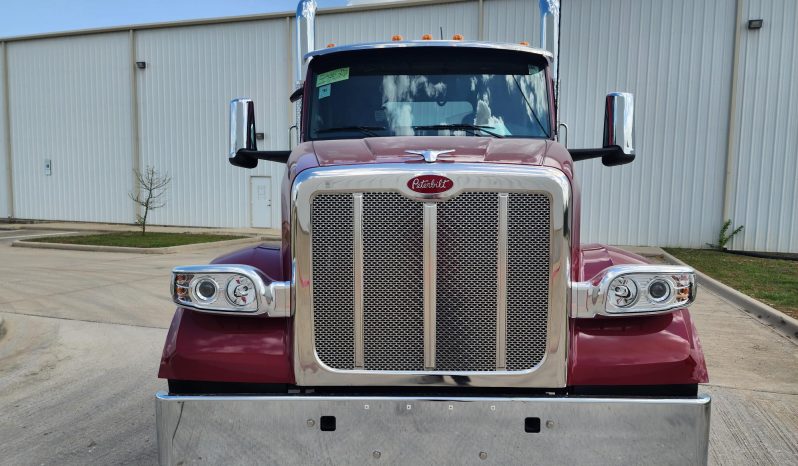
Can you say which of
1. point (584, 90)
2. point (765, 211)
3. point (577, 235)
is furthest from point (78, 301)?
point (765, 211)

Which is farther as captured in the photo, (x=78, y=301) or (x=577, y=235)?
(x=78, y=301)

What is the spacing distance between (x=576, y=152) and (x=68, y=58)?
25.0 m

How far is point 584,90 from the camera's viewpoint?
17422mm

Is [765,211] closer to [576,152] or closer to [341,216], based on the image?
[576,152]

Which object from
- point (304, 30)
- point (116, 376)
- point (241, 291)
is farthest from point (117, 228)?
→ point (241, 291)

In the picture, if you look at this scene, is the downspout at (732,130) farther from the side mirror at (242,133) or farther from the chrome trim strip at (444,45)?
the side mirror at (242,133)

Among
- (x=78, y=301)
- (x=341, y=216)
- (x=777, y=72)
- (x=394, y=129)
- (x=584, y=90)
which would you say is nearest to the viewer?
(x=341, y=216)

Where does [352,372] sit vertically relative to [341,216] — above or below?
below

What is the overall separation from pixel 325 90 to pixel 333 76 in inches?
4.6

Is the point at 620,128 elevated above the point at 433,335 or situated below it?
above

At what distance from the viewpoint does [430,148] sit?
2.91 meters

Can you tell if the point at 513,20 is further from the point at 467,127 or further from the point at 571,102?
the point at 467,127

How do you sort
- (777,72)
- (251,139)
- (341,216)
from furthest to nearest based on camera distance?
1. (777,72)
2. (251,139)
3. (341,216)

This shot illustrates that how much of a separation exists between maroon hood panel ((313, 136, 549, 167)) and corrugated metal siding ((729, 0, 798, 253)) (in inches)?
615
